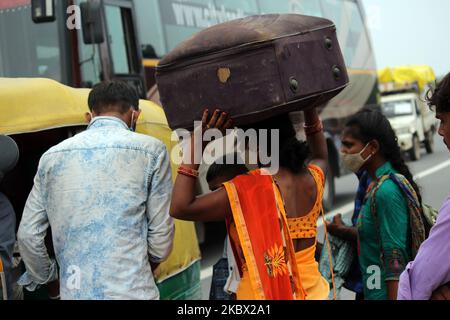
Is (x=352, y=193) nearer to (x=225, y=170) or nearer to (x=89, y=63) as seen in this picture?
(x=89, y=63)

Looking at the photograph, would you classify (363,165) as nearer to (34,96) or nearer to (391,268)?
(391,268)

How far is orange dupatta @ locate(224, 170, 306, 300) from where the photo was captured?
105 inches

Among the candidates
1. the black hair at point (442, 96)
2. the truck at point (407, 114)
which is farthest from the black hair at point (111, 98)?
the truck at point (407, 114)

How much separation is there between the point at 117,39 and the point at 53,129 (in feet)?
11.7

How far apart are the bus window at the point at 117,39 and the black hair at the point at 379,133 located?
4.54 metres

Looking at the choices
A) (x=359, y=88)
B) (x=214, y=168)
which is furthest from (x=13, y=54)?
(x=359, y=88)

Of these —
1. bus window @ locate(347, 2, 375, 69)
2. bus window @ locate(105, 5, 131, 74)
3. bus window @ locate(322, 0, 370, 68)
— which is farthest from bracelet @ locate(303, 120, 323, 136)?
bus window @ locate(347, 2, 375, 69)

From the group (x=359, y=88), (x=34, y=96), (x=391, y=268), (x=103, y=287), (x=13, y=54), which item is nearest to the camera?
Answer: (x=103, y=287)

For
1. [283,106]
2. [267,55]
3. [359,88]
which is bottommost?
[359,88]

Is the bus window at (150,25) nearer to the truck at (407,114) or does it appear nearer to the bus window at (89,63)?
the bus window at (89,63)

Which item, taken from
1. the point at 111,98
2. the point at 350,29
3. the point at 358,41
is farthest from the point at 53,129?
the point at 358,41

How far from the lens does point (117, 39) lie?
8.13 metres

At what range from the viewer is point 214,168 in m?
3.34

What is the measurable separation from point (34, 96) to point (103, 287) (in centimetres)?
166
